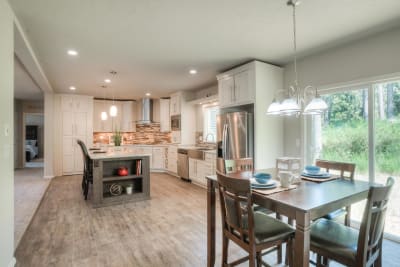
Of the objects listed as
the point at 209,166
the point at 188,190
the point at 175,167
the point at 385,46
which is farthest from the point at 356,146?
the point at 175,167

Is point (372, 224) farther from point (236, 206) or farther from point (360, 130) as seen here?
point (360, 130)

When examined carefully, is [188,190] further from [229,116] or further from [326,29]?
[326,29]

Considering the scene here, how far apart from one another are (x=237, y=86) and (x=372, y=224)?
9.79ft

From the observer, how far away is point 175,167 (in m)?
6.61

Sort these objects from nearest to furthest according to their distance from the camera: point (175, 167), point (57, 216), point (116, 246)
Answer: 1. point (116, 246)
2. point (57, 216)
3. point (175, 167)

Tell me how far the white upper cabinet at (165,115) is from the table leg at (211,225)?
17.2ft

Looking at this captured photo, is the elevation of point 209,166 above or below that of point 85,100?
below

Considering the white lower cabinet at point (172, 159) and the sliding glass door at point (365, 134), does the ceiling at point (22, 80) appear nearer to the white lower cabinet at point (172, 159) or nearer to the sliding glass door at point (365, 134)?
the white lower cabinet at point (172, 159)

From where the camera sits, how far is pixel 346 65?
3.17 metres

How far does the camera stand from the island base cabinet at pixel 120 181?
393 centimetres

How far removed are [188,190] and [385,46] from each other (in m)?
4.17

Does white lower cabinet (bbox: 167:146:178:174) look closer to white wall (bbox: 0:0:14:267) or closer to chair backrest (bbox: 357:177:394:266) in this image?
white wall (bbox: 0:0:14:267)

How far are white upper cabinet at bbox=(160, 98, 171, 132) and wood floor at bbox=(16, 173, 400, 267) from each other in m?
3.24

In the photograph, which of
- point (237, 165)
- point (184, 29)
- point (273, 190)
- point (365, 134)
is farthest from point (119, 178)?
point (365, 134)
